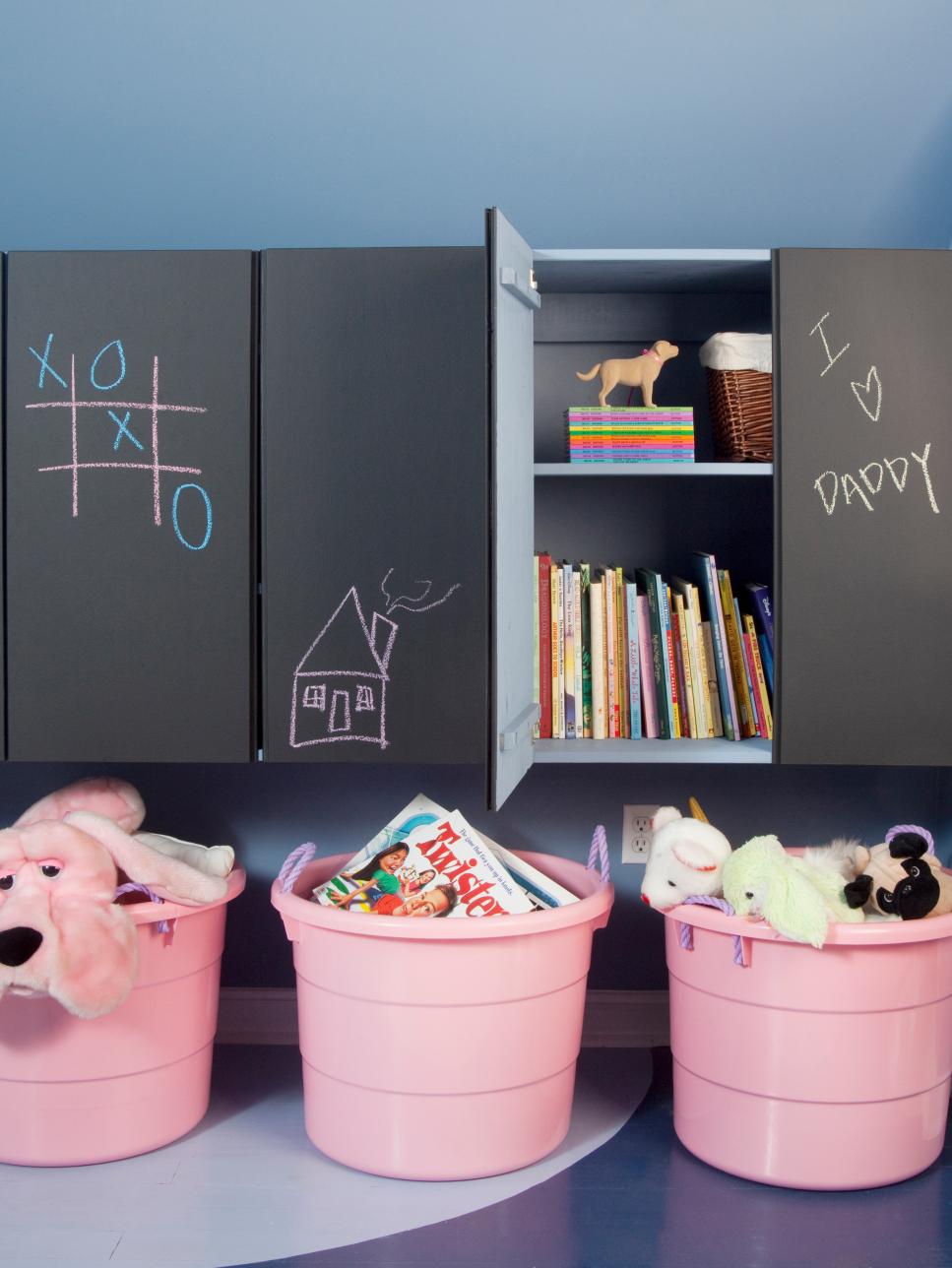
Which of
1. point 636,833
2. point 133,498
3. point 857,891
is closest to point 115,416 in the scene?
point 133,498

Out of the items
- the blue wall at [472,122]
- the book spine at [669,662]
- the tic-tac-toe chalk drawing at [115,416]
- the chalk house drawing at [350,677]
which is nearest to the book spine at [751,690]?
the book spine at [669,662]

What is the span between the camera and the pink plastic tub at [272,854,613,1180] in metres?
1.69

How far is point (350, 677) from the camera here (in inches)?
70.7

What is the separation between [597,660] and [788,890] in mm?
543

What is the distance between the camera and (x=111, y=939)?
5.53ft

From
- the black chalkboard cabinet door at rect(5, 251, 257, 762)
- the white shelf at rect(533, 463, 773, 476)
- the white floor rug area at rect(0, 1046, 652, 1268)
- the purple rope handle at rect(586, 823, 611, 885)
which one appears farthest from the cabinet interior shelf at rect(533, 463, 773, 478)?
the white floor rug area at rect(0, 1046, 652, 1268)

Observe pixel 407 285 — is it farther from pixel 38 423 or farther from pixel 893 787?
pixel 893 787

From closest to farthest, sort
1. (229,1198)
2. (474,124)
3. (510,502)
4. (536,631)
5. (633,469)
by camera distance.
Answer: (510,502) < (229,1198) < (633,469) < (536,631) < (474,124)

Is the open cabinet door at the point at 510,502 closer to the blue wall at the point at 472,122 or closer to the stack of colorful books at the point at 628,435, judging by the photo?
the stack of colorful books at the point at 628,435

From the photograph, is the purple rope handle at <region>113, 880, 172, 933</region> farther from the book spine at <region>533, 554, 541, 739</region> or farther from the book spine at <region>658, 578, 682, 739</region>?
the book spine at <region>658, 578, 682, 739</region>

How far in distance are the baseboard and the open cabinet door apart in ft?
2.47

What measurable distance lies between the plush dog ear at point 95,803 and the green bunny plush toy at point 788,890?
3.39ft

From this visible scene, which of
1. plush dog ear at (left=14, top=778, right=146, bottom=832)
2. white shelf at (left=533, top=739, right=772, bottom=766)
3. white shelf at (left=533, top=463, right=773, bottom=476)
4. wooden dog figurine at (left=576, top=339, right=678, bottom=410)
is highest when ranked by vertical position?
wooden dog figurine at (left=576, top=339, right=678, bottom=410)

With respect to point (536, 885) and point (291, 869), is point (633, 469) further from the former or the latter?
point (291, 869)
